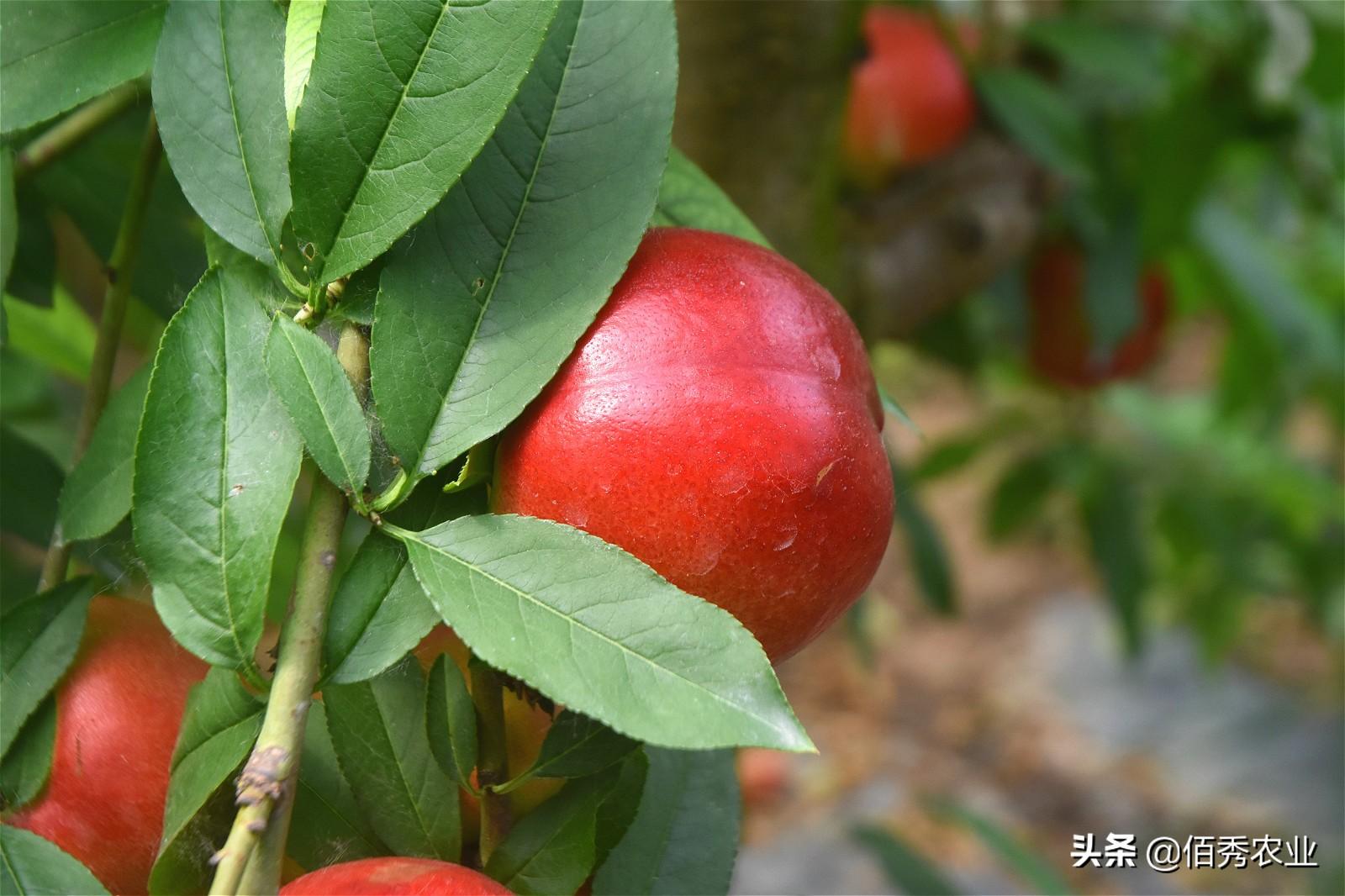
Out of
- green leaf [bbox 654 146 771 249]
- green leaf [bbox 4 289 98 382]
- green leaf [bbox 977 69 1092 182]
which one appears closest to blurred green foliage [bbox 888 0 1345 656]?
green leaf [bbox 977 69 1092 182]

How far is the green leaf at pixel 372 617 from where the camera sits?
1.01 ft

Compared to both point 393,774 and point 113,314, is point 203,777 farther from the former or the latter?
point 113,314

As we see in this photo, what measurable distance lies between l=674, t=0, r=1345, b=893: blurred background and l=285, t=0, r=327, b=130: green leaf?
0.21 m

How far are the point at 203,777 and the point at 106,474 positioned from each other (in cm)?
11

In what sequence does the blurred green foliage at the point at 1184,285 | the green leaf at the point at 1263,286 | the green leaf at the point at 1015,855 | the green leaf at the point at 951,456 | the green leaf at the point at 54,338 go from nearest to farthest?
1. the green leaf at the point at 54,338
2. the green leaf at the point at 1015,855
3. the blurred green foliage at the point at 1184,285
4. the green leaf at the point at 1263,286
5. the green leaf at the point at 951,456

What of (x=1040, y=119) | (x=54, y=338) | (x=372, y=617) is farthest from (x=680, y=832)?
(x=1040, y=119)

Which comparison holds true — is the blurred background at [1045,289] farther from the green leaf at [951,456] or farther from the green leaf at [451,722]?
the green leaf at [451,722]

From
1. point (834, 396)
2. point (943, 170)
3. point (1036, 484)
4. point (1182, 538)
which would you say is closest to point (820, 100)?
point (943, 170)

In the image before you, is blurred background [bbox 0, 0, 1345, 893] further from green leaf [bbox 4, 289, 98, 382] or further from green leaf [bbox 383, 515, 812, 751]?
Answer: green leaf [bbox 383, 515, 812, 751]

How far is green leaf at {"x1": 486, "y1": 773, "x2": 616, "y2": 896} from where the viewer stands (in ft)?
1.11

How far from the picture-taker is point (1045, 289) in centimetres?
120

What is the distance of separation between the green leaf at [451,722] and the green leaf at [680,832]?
72mm

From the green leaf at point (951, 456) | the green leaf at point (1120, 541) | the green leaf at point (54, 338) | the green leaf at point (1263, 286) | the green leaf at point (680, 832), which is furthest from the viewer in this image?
the green leaf at point (951, 456)

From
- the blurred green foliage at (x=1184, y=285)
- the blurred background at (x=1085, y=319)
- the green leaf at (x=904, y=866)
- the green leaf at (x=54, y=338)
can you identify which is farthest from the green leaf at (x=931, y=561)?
the green leaf at (x=54, y=338)
